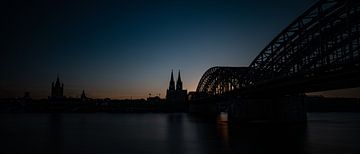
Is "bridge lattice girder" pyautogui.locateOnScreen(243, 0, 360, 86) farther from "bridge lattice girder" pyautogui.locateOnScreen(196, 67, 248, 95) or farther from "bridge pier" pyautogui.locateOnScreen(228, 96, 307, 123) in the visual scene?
"bridge lattice girder" pyautogui.locateOnScreen(196, 67, 248, 95)

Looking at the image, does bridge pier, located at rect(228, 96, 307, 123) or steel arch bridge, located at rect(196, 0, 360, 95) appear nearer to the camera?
steel arch bridge, located at rect(196, 0, 360, 95)

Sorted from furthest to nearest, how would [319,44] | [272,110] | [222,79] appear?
[222,79] < [272,110] < [319,44]

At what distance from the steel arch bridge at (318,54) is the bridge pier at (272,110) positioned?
4278 millimetres

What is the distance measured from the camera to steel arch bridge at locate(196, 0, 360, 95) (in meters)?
41.6

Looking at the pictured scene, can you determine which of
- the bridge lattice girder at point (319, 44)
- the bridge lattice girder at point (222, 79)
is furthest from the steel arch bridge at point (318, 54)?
the bridge lattice girder at point (222, 79)

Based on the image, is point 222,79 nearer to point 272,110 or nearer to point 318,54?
point 272,110

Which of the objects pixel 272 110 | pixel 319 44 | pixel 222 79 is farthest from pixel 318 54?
pixel 222 79

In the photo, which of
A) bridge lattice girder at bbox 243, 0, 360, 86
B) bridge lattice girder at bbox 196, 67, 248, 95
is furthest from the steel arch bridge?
bridge lattice girder at bbox 196, 67, 248, 95

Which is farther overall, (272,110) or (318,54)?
(272,110)

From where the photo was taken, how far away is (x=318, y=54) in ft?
169

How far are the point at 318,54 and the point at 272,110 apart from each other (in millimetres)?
21566

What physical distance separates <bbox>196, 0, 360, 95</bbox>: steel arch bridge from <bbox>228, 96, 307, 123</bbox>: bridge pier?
4278 mm

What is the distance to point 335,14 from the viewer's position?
44250 mm

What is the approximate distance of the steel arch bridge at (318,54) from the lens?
41.6m
